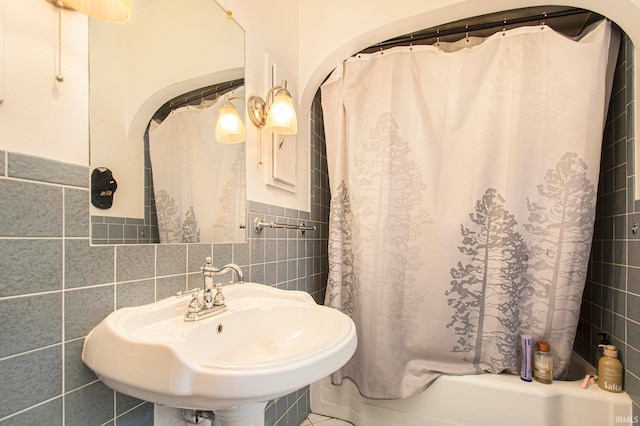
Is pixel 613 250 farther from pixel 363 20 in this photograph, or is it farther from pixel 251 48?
pixel 251 48

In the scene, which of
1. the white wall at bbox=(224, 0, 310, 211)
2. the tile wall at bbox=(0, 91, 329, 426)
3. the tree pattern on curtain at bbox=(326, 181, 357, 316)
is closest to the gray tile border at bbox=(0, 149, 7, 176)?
the tile wall at bbox=(0, 91, 329, 426)

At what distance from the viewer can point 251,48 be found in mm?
1260

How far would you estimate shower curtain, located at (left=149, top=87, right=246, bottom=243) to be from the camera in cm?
88

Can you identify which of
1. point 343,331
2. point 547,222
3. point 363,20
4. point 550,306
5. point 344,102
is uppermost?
point 363,20

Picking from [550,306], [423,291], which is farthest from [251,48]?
A: [550,306]

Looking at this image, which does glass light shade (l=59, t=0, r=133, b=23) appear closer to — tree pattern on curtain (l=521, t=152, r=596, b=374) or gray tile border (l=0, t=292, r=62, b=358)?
gray tile border (l=0, t=292, r=62, b=358)

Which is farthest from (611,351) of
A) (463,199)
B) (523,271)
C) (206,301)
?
(206,301)

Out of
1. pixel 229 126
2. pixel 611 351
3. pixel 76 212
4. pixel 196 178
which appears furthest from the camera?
pixel 611 351

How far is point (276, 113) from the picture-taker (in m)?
1.23

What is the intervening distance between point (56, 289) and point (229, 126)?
76 cm

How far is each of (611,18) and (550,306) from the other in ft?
4.18

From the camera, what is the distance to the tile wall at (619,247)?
1.18m

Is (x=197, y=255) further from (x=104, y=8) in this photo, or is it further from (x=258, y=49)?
(x=258, y=49)

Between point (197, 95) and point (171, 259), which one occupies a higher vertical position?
point (197, 95)
